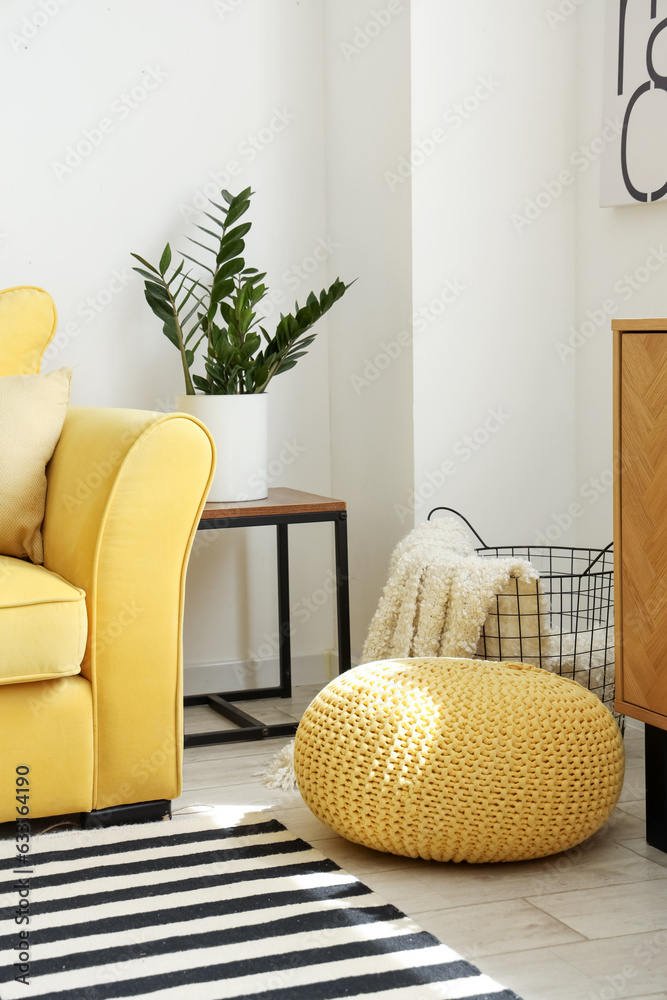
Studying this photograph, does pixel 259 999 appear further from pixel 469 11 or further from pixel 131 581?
pixel 469 11

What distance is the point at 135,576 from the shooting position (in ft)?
6.04

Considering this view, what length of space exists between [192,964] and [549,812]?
56 centimetres

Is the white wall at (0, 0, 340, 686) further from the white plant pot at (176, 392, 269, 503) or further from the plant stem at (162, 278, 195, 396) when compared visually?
the white plant pot at (176, 392, 269, 503)

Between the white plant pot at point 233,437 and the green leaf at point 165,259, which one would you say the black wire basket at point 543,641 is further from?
the green leaf at point 165,259

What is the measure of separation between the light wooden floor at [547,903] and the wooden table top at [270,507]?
1.94 ft

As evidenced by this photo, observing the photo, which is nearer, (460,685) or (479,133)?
(460,685)

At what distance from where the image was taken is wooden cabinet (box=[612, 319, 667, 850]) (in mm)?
1729

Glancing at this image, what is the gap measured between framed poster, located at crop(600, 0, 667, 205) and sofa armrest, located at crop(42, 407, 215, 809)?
114cm

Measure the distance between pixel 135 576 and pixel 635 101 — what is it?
1449 millimetres

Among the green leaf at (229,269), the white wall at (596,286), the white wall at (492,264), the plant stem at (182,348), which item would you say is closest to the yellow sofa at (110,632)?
the plant stem at (182,348)

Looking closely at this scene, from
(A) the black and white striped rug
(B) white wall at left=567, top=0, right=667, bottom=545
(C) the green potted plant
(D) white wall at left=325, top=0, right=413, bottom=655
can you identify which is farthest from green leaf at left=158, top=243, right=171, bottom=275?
(A) the black and white striped rug

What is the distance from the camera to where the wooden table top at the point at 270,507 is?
2.37 metres

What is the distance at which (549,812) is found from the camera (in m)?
1.65

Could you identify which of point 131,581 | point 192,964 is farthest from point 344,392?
point 192,964
